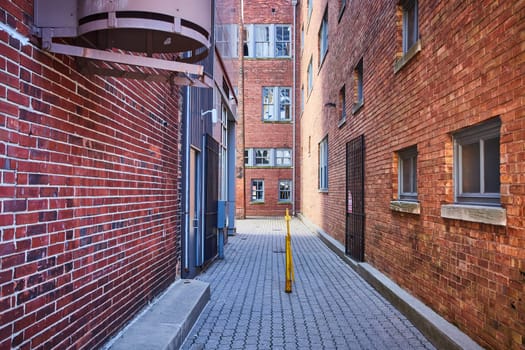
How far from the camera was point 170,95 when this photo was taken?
7129mm

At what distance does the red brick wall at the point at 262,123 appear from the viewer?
29688mm

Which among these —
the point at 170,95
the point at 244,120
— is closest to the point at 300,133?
the point at 244,120

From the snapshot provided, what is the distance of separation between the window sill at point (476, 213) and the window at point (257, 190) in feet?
80.7

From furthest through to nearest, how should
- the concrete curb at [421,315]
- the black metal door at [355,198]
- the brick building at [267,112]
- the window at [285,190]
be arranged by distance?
1. the window at [285,190]
2. the brick building at [267,112]
3. the black metal door at [355,198]
4. the concrete curb at [421,315]

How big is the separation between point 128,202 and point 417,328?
3619mm

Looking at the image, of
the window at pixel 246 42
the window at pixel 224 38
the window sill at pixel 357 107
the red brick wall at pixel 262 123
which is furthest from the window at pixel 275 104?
the window sill at pixel 357 107

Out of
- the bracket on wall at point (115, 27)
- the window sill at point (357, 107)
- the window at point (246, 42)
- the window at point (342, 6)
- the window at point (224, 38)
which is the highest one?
the window at point (246, 42)

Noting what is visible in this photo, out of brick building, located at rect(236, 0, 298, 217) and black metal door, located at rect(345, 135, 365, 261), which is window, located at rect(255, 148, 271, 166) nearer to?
brick building, located at rect(236, 0, 298, 217)

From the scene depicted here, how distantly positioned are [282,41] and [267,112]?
14.9ft

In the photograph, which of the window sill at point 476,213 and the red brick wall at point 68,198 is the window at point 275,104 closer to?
the red brick wall at point 68,198

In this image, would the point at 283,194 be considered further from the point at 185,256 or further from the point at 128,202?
the point at 128,202

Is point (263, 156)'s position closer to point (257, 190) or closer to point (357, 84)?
point (257, 190)

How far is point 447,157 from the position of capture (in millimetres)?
5262

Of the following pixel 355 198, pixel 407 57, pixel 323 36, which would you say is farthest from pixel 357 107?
pixel 323 36
